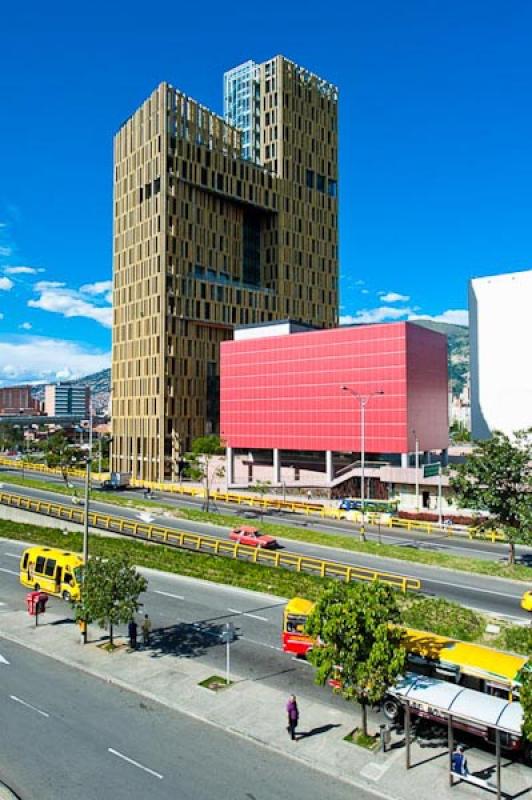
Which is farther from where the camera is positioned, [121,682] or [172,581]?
[172,581]

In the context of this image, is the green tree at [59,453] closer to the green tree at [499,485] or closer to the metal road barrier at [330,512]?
the metal road barrier at [330,512]

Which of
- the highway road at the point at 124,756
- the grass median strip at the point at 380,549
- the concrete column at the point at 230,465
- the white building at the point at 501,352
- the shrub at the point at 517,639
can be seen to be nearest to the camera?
the highway road at the point at 124,756

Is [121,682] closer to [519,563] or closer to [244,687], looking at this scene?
[244,687]

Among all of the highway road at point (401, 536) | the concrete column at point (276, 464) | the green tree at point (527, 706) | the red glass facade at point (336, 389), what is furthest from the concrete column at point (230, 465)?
the green tree at point (527, 706)

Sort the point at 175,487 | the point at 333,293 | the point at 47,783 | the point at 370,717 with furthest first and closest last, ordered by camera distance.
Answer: the point at 333,293 → the point at 175,487 → the point at 370,717 → the point at 47,783

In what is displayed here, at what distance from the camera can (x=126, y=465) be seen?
363 feet

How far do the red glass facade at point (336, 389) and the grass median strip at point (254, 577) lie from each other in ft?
131

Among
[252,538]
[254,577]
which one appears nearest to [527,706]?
[254,577]

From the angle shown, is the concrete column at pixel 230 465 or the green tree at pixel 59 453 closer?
the green tree at pixel 59 453

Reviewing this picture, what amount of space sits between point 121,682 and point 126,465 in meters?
90.6

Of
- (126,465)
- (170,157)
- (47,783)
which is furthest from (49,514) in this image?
(170,157)

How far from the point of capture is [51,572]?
3306cm

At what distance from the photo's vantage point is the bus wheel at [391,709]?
754 inches

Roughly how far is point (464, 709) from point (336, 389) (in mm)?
67121
